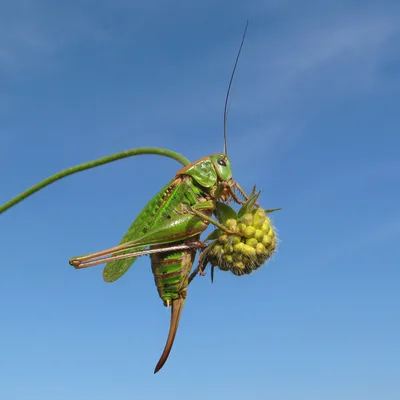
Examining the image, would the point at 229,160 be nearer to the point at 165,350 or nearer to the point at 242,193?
the point at 242,193

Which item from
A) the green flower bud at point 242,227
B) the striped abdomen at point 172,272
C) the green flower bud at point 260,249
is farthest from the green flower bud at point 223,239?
the striped abdomen at point 172,272

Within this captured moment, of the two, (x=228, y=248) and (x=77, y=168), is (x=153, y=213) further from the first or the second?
(x=228, y=248)

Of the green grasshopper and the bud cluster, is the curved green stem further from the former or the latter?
the bud cluster

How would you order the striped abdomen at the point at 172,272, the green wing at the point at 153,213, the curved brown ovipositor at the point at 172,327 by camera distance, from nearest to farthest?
the curved brown ovipositor at the point at 172,327, the striped abdomen at the point at 172,272, the green wing at the point at 153,213

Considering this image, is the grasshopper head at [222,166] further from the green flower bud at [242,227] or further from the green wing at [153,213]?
the green flower bud at [242,227]

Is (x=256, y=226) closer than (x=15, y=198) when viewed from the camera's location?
Yes

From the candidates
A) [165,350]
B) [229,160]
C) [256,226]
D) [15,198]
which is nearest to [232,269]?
[256,226]

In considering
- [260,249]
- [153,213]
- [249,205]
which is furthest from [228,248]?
[153,213]
